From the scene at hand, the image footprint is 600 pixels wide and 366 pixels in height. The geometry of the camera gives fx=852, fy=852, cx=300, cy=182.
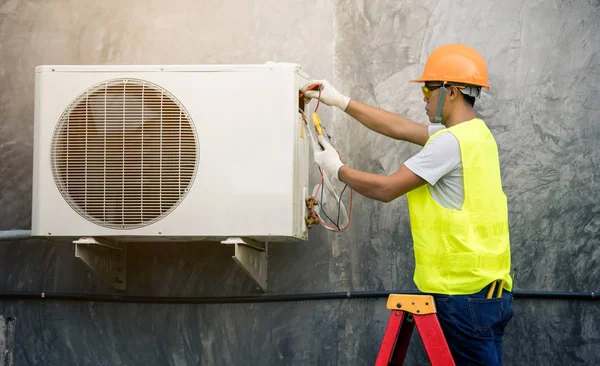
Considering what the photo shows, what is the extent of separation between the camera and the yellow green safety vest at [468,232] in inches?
92.8

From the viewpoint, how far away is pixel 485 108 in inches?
122

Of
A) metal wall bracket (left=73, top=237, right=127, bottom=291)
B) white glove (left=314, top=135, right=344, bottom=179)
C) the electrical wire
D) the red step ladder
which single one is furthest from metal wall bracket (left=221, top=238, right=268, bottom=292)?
the red step ladder

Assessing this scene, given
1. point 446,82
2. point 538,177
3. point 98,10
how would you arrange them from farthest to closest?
point 98,10 < point 538,177 < point 446,82

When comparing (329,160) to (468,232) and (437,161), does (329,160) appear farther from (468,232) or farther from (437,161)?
(468,232)

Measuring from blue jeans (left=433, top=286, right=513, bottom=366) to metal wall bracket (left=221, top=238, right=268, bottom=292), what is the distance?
2.32 ft

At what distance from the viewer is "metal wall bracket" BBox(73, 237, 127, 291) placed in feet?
9.34

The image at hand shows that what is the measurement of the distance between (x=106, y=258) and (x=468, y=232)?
1.37 metres

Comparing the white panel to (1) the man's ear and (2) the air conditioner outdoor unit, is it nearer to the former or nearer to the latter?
(2) the air conditioner outdoor unit

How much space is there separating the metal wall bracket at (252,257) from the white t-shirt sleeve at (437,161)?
0.67 metres

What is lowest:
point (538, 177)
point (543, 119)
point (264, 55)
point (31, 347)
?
point (31, 347)

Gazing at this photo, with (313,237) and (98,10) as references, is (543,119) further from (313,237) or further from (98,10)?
(98,10)

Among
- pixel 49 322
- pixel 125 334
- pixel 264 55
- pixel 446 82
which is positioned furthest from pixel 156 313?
pixel 446 82

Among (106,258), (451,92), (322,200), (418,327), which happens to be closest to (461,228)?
(418,327)

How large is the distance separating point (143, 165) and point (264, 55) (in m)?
0.74
